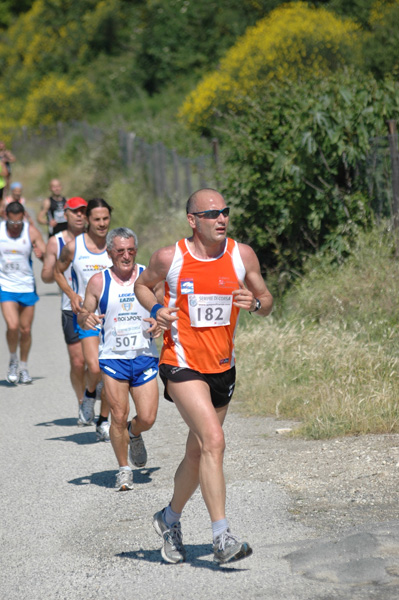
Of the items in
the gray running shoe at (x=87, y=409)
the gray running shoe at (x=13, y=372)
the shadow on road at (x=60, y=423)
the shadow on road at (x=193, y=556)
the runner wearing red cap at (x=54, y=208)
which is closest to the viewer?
→ the shadow on road at (x=193, y=556)

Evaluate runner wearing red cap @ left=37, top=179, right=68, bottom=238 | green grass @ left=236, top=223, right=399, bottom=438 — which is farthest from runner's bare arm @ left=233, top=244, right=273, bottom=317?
runner wearing red cap @ left=37, top=179, right=68, bottom=238

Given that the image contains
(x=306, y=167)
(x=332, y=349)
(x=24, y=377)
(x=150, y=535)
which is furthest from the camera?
(x=306, y=167)

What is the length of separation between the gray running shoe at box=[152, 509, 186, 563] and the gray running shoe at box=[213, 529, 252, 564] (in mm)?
389

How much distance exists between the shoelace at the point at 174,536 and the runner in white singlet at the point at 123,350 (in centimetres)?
164

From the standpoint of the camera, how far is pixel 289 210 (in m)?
12.9

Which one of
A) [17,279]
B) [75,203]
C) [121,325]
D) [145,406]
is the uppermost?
[75,203]

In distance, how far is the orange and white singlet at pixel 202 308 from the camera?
18.2 ft

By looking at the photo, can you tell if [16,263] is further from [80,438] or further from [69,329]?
[80,438]

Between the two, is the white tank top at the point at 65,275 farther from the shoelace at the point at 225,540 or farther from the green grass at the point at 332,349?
the shoelace at the point at 225,540

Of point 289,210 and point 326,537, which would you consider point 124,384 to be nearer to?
point 326,537

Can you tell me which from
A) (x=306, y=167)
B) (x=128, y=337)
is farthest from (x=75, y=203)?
(x=306, y=167)

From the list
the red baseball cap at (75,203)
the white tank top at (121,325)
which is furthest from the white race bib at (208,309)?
the red baseball cap at (75,203)

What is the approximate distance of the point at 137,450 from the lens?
7.50 meters

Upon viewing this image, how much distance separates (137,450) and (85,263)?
2236 mm
